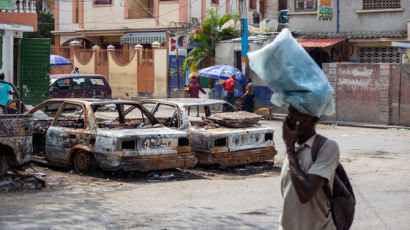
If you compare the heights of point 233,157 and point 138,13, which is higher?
point 138,13

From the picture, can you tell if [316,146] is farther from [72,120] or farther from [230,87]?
[230,87]

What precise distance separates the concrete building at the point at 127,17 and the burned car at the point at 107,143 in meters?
27.5

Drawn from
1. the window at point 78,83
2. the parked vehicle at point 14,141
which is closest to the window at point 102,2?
the window at point 78,83

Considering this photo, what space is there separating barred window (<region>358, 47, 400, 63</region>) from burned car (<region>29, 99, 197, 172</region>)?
16685 mm

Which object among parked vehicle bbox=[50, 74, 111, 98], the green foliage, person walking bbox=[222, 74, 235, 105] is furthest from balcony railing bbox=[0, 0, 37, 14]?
the green foliage

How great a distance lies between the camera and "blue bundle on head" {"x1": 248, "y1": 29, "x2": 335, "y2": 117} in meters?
3.58

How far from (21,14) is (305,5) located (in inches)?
527

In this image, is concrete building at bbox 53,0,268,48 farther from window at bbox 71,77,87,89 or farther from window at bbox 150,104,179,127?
window at bbox 150,104,179,127

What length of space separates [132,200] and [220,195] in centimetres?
132

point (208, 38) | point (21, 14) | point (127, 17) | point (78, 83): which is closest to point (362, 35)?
point (208, 38)

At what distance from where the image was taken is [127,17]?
41.6 m

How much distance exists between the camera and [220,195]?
9266mm

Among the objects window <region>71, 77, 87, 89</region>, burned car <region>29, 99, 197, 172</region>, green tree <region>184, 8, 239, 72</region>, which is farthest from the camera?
green tree <region>184, 8, 239, 72</region>

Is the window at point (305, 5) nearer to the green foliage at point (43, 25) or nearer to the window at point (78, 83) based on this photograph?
the window at point (78, 83)
